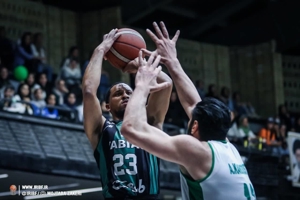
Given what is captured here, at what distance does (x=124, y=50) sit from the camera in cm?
486

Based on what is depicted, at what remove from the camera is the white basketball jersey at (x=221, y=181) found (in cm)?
376

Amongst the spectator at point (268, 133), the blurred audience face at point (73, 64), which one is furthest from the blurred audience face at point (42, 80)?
the spectator at point (268, 133)

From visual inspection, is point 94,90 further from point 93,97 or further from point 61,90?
point 61,90

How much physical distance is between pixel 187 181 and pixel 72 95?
8.42 m

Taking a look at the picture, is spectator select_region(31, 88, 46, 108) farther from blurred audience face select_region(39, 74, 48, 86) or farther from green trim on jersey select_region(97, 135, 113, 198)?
green trim on jersey select_region(97, 135, 113, 198)

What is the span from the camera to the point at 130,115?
3.75m

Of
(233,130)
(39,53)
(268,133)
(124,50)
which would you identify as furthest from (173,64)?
(268,133)

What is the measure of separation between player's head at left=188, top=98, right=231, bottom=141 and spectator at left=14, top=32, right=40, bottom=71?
30.9 feet

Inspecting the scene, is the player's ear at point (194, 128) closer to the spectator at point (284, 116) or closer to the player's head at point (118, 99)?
the player's head at point (118, 99)

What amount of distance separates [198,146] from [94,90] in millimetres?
1323

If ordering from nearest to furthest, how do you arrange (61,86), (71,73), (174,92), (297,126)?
(61,86) → (71,73) → (174,92) → (297,126)

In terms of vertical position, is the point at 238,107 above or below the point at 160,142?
above

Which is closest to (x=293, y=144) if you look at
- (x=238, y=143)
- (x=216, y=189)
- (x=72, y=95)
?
(x=238, y=143)

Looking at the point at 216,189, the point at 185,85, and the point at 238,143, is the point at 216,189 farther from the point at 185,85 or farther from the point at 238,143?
the point at 238,143
